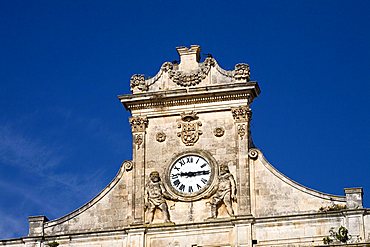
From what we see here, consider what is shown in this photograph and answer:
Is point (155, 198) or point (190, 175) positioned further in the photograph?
point (190, 175)

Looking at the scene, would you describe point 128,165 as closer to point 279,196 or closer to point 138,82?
point 138,82

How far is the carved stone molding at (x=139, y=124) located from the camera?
53278 millimetres

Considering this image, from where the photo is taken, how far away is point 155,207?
52031mm

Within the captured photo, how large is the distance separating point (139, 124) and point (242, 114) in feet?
11.8

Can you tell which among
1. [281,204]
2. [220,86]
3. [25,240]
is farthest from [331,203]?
[25,240]

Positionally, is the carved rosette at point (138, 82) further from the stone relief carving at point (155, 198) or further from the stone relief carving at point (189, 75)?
the stone relief carving at point (155, 198)

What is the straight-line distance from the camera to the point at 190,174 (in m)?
52.4

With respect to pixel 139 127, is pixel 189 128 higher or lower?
lower

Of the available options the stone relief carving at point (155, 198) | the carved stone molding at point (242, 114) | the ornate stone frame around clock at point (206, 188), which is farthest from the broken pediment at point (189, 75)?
the stone relief carving at point (155, 198)

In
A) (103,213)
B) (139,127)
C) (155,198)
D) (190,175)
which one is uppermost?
(139,127)

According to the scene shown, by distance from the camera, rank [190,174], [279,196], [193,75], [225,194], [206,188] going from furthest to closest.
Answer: [193,75]
[190,174]
[206,188]
[225,194]
[279,196]

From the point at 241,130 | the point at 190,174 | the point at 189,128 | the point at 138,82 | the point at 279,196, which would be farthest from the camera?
the point at 138,82

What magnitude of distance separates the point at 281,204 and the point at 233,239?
1959 millimetres

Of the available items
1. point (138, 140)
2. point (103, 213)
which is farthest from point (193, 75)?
point (103, 213)
